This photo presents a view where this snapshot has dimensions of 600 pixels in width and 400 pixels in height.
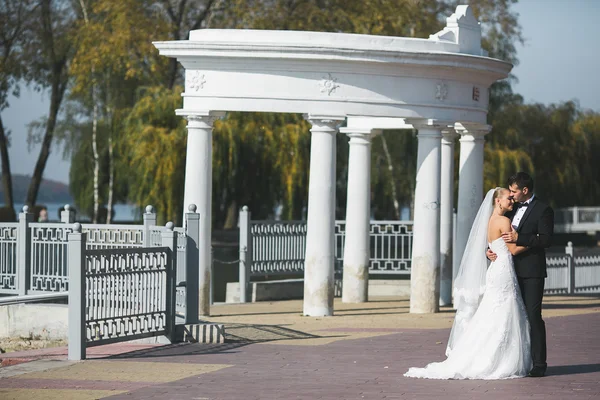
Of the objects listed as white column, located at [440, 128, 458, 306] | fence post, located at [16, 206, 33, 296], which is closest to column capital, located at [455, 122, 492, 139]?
white column, located at [440, 128, 458, 306]

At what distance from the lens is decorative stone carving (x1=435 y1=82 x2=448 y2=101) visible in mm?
19109

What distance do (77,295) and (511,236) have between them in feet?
15.6

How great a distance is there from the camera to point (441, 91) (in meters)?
19.2

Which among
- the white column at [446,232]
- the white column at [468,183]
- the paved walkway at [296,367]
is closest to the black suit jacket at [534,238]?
the paved walkway at [296,367]

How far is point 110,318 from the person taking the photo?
13344 millimetres

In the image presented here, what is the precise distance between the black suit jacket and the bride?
0.34ft

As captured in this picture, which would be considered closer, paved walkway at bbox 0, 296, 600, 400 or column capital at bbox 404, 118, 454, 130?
paved walkway at bbox 0, 296, 600, 400

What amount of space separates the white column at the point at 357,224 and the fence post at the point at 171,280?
7.87 m

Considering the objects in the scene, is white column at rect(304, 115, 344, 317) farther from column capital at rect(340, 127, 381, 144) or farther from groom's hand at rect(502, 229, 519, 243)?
groom's hand at rect(502, 229, 519, 243)

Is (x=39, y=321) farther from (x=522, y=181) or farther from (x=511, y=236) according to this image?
(x=522, y=181)

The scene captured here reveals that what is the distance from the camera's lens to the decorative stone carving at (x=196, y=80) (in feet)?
60.2

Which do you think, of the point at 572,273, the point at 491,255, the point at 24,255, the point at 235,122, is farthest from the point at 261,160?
the point at 491,255

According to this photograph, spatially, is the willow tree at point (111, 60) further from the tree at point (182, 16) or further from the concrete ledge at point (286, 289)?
the concrete ledge at point (286, 289)

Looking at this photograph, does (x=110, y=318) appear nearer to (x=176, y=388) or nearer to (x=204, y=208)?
(x=176, y=388)
